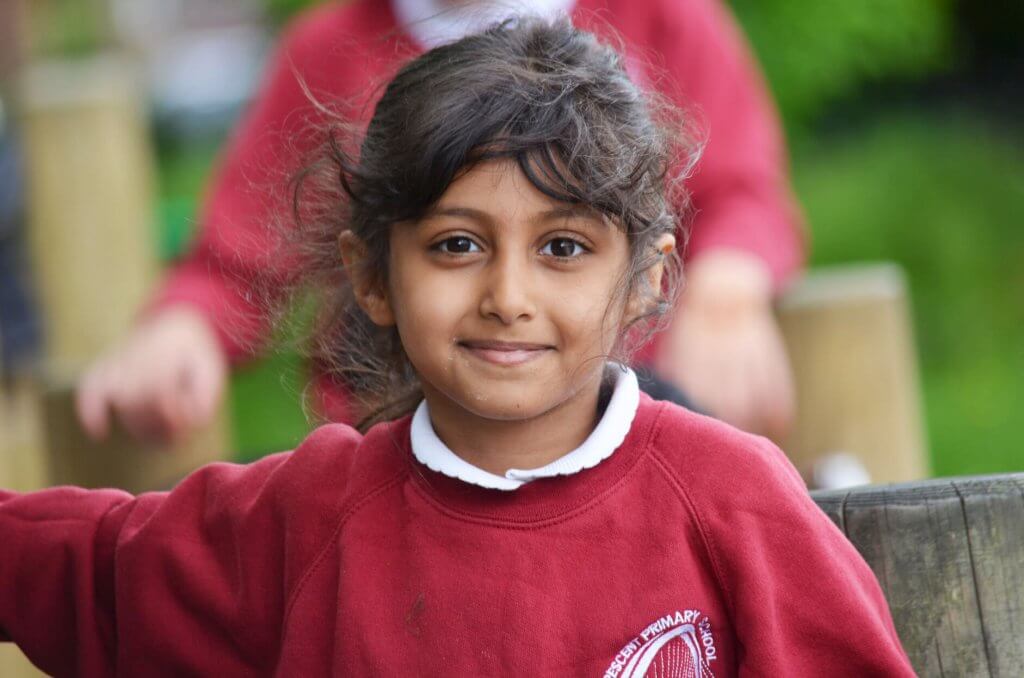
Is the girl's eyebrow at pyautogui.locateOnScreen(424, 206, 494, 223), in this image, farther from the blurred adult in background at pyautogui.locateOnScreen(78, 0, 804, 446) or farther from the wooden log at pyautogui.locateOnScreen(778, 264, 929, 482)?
the wooden log at pyautogui.locateOnScreen(778, 264, 929, 482)

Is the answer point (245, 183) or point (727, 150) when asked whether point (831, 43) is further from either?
point (245, 183)

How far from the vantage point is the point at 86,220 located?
14.2ft

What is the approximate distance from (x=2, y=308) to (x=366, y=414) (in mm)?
3580

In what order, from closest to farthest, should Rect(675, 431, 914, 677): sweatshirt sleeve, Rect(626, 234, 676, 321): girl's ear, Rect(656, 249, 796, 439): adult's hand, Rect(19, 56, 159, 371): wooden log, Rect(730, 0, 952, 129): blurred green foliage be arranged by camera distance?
Rect(675, 431, 914, 677): sweatshirt sleeve < Rect(626, 234, 676, 321): girl's ear < Rect(656, 249, 796, 439): adult's hand < Rect(19, 56, 159, 371): wooden log < Rect(730, 0, 952, 129): blurred green foliage

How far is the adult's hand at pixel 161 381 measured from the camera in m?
2.73

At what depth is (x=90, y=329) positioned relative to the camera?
4262 mm

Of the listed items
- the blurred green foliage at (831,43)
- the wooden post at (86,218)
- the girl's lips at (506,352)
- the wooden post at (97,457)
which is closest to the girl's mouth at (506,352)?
the girl's lips at (506,352)

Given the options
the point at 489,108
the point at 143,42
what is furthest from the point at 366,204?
the point at 143,42

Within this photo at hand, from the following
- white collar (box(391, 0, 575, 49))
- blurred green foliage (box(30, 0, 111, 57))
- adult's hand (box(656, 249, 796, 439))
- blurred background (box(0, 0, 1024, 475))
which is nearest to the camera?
white collar (box(391, 0, 575, 49))

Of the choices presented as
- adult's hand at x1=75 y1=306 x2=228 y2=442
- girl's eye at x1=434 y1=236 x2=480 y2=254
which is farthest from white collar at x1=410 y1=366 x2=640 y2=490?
adult's hand at x1=75 y1=306 x2=228 y2=442

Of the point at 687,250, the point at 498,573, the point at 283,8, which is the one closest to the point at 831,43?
the point at 283,8

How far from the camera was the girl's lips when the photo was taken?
1560mm

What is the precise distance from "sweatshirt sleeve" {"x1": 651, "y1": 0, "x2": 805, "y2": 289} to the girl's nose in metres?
1.48

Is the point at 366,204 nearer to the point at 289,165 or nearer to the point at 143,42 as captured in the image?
the point at 289,165
